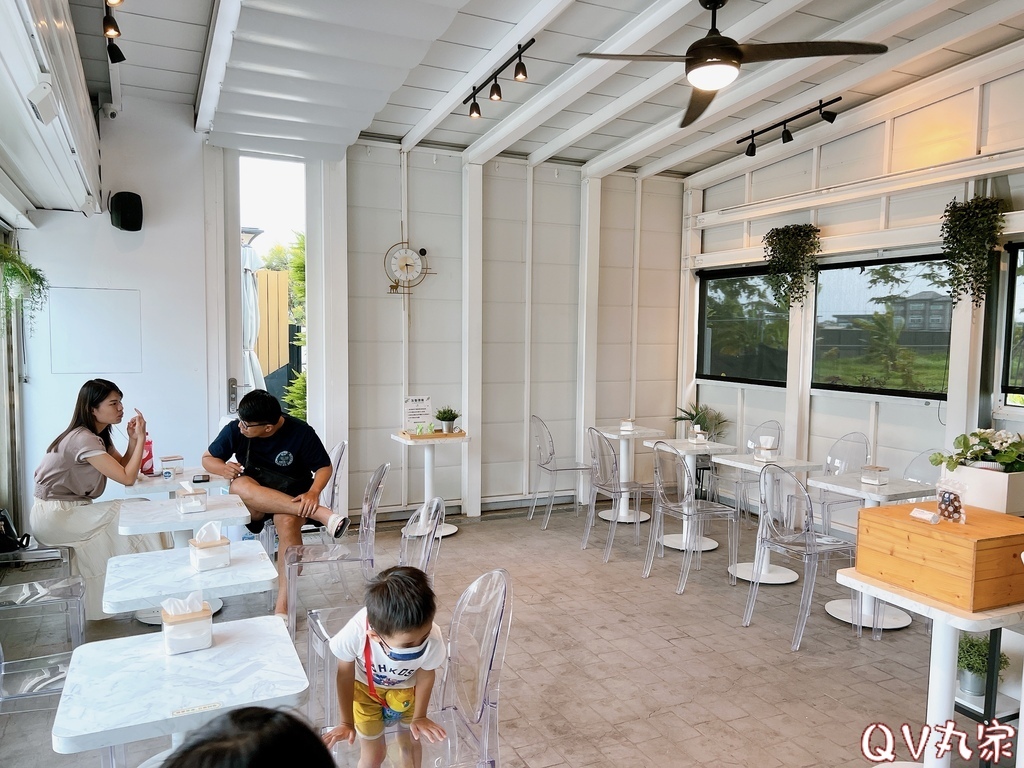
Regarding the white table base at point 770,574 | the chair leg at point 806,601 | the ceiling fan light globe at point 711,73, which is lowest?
the white table base at point 770,574

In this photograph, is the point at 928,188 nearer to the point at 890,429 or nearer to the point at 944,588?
the point at 890,429

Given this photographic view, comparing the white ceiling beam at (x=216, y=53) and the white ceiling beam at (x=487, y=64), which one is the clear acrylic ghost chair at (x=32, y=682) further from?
the white ceiling beam at (x=487, y=64)

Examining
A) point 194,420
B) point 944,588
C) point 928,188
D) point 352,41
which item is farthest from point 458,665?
point 928,188

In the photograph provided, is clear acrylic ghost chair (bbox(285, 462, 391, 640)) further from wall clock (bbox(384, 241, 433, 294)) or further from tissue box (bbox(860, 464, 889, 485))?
tissue box (bbox(860, 464, 889, 485))

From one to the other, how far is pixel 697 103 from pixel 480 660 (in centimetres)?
284

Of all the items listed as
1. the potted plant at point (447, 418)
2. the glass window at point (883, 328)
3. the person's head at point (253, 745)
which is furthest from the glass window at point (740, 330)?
the person's head at point (253, 745)

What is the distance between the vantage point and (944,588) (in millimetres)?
2307

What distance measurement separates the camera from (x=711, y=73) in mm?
3072

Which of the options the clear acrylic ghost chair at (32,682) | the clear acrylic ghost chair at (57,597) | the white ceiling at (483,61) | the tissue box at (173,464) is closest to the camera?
the clear acrylic ghost chair at (32,682)

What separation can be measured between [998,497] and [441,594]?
3.18 metres

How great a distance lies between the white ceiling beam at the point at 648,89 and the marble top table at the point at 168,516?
369 cm

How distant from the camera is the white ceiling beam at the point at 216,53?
3.36 metres

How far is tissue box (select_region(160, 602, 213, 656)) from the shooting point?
199 centimetres

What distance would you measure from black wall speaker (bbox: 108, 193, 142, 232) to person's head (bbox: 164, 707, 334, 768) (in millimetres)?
5373
